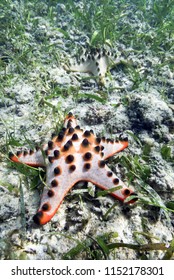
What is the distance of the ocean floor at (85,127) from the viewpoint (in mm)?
2574

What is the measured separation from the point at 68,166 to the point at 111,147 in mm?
758

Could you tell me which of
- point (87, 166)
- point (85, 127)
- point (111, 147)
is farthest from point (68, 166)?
point (85, 127)

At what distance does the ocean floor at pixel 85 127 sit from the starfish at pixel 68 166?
0.62 ft

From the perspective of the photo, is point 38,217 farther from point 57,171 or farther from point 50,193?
point 57,171

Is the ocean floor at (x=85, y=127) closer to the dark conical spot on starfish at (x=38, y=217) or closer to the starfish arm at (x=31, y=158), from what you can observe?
the starfish arm at (x=31, y=158)

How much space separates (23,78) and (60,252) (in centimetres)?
351

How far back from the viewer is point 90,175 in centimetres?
276

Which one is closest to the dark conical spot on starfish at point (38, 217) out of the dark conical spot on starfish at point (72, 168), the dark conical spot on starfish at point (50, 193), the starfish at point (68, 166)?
the starfish at point (68, 166)

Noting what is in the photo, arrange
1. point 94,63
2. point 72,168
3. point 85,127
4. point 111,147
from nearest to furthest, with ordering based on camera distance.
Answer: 1. point 72,168
2. point 111,147
3. point 85,127
4. point 94,63

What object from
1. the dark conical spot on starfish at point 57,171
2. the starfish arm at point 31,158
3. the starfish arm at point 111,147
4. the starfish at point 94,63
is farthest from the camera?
the starfish at point 94,63

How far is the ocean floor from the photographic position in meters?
2.57

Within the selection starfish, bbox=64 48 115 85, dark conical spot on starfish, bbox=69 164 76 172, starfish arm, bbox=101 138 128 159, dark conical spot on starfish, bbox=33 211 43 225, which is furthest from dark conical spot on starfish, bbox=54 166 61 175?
starfish, bbox=64 48 115 85

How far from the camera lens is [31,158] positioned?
3010 millimetres
